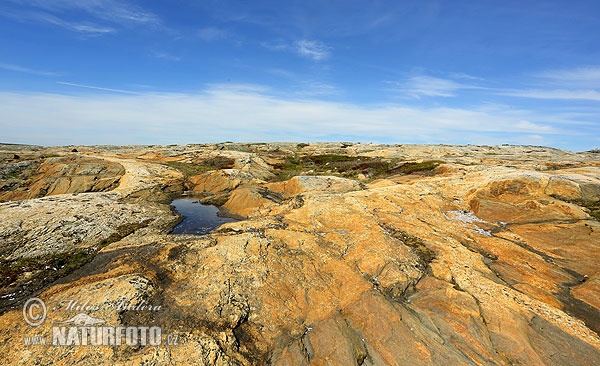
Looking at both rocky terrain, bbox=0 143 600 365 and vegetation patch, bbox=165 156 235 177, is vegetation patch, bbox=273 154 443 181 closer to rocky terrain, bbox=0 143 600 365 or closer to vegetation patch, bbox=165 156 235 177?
vegetation patch, bbox=165 156 235 177

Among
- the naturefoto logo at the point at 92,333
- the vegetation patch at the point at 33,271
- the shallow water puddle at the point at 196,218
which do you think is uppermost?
the naturefoto logo at the point at 92,333

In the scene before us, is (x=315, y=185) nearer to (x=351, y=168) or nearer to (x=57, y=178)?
(x=351, y=168)

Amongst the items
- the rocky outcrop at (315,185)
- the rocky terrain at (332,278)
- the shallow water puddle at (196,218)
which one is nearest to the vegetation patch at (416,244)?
the rocky terrain at (332,278)

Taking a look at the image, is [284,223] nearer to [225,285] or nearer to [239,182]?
[225,285]

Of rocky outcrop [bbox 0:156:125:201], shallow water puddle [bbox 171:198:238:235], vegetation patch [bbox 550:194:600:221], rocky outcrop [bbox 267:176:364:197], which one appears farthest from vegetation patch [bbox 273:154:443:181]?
rocky outcrop [bbox 0:156:125:201]

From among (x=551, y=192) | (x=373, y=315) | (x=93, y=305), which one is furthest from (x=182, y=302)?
(x=551, y=192)

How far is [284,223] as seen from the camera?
27.6 m

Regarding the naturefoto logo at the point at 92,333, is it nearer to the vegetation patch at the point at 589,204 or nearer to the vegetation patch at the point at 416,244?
the vegetation patch at the point at 416,244

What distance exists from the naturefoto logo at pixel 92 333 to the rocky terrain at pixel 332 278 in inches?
7.6

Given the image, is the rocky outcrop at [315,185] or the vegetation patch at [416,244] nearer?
the vegetation patch at [416,244]

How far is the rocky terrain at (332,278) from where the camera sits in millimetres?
13898

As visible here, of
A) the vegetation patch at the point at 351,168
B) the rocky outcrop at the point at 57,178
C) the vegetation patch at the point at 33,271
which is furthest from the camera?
the vegetation patch at the point at 351,168

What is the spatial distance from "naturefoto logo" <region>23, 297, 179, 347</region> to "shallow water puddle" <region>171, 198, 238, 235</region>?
606 inches

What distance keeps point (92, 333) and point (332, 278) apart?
44.7ft
